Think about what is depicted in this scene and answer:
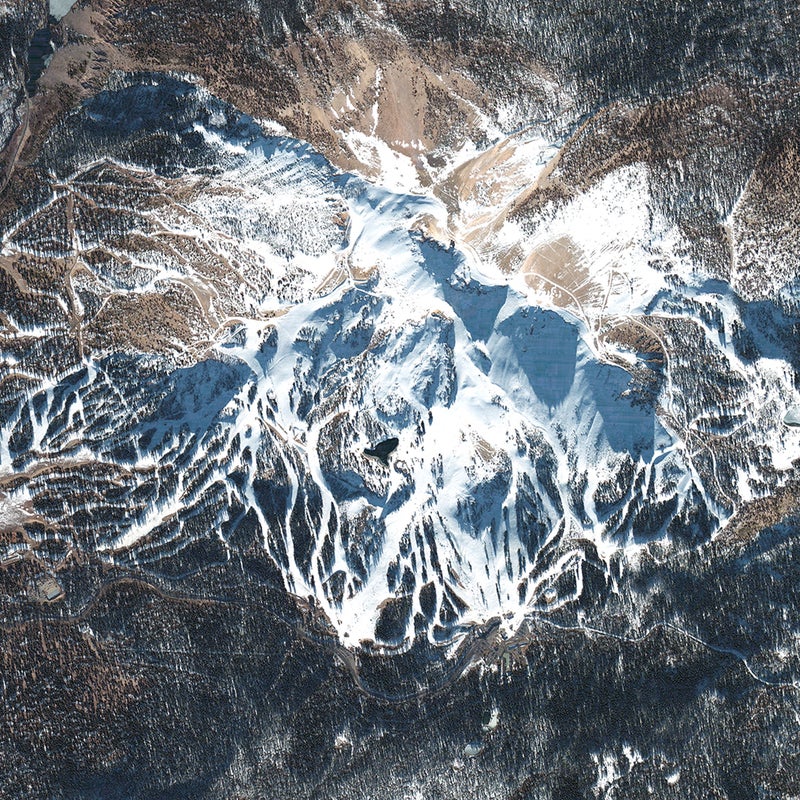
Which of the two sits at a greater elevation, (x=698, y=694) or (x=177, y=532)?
(x=177, y=532)

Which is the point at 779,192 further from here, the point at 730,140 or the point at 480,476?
the point at 480,476

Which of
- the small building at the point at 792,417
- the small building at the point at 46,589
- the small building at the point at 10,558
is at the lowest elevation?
the small building at the point at 792,417

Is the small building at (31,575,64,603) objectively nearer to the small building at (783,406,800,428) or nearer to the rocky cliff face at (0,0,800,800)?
the rocky cliff face at (0,0,800,800)

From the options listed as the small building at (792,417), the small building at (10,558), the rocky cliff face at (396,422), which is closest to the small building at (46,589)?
the rocky cliff face at (396,422)

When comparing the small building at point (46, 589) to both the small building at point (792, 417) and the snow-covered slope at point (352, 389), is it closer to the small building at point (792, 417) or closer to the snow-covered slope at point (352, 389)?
the snow-covered slope at point (352, 389)

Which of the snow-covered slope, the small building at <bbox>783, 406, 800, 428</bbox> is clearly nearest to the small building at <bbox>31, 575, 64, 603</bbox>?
the snow-covered slope

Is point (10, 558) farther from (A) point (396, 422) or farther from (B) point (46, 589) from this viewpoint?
(A) point (396, 422)

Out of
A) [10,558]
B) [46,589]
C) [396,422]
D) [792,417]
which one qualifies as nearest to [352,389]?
[396,422]

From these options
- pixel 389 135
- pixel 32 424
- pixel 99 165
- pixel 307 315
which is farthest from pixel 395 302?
pixel 32 424
